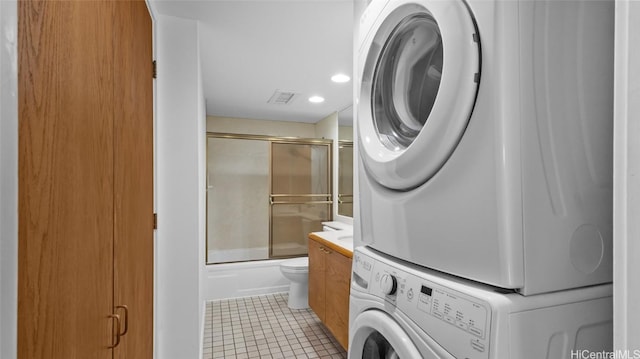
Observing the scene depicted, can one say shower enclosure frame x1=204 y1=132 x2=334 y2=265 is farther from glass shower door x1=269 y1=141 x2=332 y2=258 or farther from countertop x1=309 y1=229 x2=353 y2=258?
countertop x1=309 y1=229 x2=353 y2=258

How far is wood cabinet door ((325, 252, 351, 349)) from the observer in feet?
6.73

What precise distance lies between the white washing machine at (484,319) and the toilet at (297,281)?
224 cm

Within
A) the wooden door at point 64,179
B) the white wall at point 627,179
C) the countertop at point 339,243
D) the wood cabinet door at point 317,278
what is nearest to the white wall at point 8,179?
the wooden door at point 64,179

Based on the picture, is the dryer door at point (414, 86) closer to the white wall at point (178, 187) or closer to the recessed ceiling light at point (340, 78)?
the white wall at point (178, 187)

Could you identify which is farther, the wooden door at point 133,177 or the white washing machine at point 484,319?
the wooden door at point 133,177

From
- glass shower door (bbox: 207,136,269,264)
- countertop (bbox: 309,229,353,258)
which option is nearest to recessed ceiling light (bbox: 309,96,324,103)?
glass shower door (bbox: 207,136,269,264)

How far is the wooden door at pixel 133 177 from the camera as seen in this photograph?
3.18 feet

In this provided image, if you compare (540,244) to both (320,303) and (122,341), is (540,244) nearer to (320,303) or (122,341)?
(122,341)

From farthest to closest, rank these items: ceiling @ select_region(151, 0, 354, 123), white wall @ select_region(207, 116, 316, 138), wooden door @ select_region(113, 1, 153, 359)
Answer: white wall @ select_region(207, 116, 316, 138), ceiling @ select_region(151, 0, 354, 123), wooden door @ select_region(113, 1, 153, 359)

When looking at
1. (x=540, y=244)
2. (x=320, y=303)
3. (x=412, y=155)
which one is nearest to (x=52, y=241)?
(x=412, y=155)

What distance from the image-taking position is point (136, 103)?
121 cm

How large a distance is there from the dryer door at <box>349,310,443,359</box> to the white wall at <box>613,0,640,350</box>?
0.40 m

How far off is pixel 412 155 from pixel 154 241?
1.44 metres

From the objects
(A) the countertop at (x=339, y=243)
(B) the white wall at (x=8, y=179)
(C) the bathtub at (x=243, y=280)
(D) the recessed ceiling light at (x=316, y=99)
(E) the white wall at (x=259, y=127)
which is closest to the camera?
(B) the white wall at (x=8, y=179)
